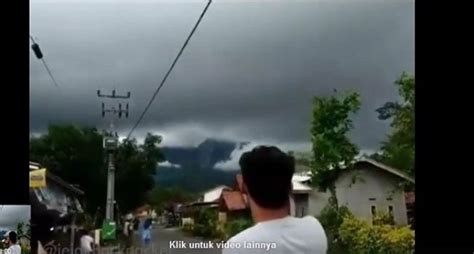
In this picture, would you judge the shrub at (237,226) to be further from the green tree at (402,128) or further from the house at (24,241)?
the house at (24,241)

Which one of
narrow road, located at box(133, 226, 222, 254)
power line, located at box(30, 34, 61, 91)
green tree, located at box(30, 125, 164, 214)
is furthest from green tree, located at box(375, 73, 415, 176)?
power line, located at box(30, 34, 61, 91)

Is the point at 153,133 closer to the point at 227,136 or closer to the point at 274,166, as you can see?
the point at 227,136

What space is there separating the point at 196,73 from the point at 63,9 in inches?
30.1

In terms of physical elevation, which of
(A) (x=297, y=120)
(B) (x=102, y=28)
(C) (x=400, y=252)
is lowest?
(C) (x=400, y=252)

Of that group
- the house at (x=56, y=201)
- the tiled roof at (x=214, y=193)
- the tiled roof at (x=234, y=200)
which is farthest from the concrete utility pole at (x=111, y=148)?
the tiled roof at (x=234, y=200)

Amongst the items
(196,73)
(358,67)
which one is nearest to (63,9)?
(196,73)

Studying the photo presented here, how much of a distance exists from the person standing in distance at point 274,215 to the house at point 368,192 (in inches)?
4.5

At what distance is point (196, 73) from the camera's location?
356cm

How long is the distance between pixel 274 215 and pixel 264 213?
0.17ft

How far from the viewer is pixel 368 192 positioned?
3.58 m

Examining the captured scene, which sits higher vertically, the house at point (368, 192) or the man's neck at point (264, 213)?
the house at point (368, 192)

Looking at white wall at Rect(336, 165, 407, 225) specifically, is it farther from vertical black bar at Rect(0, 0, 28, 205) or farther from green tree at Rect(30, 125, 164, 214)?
vertical black bar at Rect(0, 0, 28, 205)

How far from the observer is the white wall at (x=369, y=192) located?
3.56 metres

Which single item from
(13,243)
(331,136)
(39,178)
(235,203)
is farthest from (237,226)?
(13,243)
